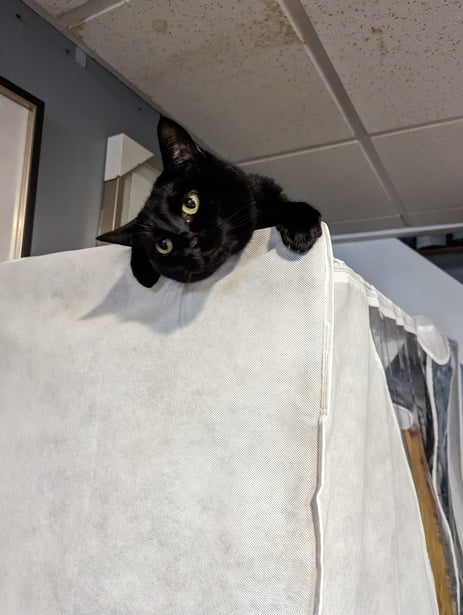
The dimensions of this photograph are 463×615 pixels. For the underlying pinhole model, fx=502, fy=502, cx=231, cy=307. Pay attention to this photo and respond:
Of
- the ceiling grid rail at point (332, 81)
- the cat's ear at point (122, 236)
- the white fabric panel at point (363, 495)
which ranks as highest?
the ceiling grid rail at point (332, 81)

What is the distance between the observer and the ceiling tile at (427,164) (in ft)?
4.31

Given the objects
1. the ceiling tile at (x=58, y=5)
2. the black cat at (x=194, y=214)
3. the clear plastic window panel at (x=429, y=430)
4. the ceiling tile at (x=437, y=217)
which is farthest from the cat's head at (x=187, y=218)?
the ceiling tile at (x=437, y=217)

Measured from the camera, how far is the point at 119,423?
0.62 m

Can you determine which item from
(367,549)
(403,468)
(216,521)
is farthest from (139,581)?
(403,468)

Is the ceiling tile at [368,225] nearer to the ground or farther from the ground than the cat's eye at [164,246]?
farther from the ground

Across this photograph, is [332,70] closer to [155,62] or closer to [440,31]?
[440,31]

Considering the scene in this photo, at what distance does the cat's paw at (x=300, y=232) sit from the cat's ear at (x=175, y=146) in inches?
11.4

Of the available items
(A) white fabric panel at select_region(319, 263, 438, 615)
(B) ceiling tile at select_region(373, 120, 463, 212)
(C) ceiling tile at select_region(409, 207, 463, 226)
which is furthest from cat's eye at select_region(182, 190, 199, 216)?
(C) ceiling tile at select_region(409, 207, 463, 226)

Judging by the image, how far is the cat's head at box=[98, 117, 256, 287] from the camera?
0.66m

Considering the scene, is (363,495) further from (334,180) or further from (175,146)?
(334,180)

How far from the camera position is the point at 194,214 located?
0.74 m

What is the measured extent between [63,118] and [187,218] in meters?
0.52

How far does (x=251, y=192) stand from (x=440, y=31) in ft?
1.77

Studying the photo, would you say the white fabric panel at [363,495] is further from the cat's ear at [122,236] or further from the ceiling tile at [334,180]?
the ceiling tile at [334,180]
